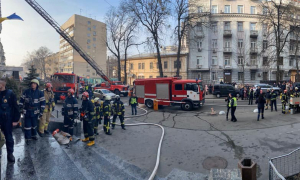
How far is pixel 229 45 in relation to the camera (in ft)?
116

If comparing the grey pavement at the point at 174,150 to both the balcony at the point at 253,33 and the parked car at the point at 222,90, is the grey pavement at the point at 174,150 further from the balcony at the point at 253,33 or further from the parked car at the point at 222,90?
the balcony at the point at 253,33

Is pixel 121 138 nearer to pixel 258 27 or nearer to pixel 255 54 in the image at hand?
pixel 255 54

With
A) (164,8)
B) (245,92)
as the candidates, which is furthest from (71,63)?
(245,92)

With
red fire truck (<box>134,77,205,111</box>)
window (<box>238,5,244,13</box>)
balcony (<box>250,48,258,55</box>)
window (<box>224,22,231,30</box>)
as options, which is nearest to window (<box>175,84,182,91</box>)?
red fire truck (<box>134,77,205,111</box>)

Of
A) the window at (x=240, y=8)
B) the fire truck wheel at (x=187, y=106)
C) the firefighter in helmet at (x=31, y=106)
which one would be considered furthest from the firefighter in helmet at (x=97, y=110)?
the window at (x=240, y=8)

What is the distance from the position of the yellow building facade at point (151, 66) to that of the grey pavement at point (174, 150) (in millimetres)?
28301

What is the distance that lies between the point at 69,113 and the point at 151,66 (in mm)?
36045

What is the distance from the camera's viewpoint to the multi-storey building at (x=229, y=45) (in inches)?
1378

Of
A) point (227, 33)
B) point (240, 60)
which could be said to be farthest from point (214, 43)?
point (240, 60)

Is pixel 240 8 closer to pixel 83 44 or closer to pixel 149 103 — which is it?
pixel 149 103

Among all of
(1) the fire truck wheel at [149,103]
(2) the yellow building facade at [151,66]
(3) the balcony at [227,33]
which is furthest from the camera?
(2) the yellow building facade at [151,66]

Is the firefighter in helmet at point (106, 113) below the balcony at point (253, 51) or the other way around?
below

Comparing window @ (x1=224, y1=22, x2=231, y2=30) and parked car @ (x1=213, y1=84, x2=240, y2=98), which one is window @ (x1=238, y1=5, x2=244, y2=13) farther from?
parked car @ (x1=213, y1=84, x2=240, y2=98)

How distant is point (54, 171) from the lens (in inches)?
169
